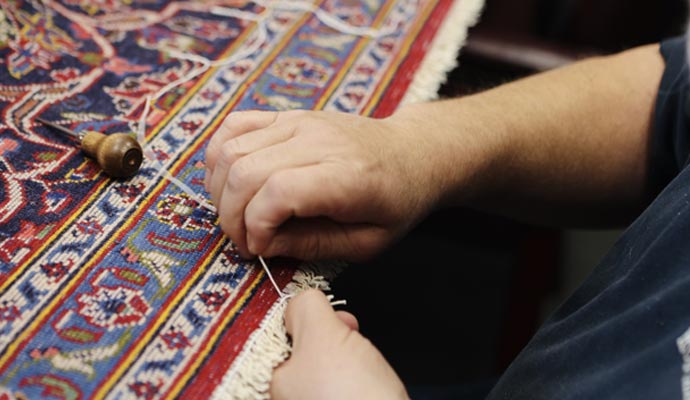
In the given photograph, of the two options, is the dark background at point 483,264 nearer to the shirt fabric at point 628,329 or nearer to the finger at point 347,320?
the shirt fabric at point 628,329

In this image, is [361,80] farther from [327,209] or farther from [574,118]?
[327,209]

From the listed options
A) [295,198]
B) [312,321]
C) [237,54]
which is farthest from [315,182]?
[237,54]

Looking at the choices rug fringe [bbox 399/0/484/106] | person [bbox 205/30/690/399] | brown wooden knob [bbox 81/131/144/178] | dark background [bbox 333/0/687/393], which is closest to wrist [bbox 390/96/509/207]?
person [bbox 205/30/690/399]

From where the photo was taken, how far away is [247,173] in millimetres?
633

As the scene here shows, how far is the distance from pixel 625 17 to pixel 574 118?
110 cm

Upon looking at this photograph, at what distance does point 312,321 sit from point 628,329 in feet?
0.90

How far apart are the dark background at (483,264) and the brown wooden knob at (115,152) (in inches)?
29.4

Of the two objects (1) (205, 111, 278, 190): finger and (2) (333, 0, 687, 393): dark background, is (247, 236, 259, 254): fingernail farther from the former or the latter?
(2) (333, 0, 687, 393): dark background

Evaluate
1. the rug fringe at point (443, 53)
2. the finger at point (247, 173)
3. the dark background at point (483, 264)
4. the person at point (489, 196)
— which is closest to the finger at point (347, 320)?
A: the person at point (489, 196)

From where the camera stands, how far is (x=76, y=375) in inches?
22.4

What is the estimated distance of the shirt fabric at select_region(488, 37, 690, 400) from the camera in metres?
0.57

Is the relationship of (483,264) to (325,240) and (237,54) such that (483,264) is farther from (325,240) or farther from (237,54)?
(325,240)

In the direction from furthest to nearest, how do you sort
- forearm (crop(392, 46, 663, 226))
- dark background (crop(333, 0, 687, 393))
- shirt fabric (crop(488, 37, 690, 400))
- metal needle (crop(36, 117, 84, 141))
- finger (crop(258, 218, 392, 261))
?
dark background (crop(333, 0, 687, 393))
forearm (crop(392, 46, 663, 226))
metal needle (crop(36, 117, 84, 141))
finger (crop(258, 218, 392, 261))
shirt fabric (crop(488, 37, 690, 400))

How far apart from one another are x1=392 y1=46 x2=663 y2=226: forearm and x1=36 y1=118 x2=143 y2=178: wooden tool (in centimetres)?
36
